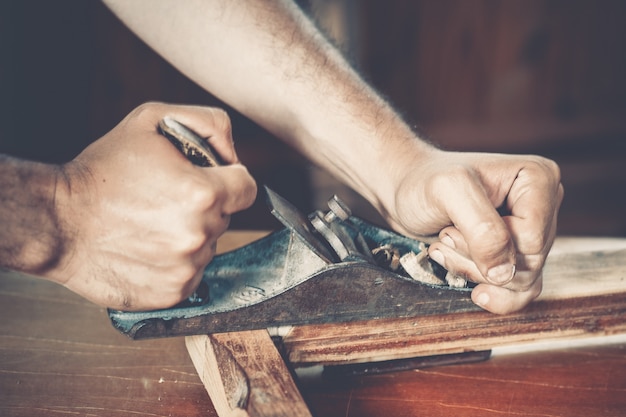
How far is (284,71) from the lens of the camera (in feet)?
5.17

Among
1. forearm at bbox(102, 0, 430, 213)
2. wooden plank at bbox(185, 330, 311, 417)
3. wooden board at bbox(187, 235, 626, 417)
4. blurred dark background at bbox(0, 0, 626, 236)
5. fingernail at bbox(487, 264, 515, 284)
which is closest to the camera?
wooden plank at bbox(185, 330, 311, 417)

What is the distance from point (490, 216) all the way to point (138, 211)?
0.62 m

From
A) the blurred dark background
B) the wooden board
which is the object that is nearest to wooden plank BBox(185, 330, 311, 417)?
the wooden board

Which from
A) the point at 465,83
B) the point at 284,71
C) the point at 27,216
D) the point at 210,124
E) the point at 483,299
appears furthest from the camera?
the point at 465,83

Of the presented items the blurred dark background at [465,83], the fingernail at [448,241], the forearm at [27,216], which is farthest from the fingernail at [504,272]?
the blurred dark background at [465,83]

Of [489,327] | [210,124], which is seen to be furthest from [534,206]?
[210,124]

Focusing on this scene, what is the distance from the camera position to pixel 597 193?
153 inches

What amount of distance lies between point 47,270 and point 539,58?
331 cm

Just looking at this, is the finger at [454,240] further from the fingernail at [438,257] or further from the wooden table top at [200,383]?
the wooden table top at [200,383]

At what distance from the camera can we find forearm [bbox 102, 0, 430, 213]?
155 cm

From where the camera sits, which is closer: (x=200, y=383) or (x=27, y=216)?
(x=27, y=216)

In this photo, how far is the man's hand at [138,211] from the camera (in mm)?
1052

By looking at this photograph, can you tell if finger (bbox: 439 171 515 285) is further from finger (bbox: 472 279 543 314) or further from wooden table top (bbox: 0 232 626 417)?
wooden table top (bbox: 0 232 626 417)

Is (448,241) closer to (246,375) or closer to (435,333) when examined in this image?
(435,333)
